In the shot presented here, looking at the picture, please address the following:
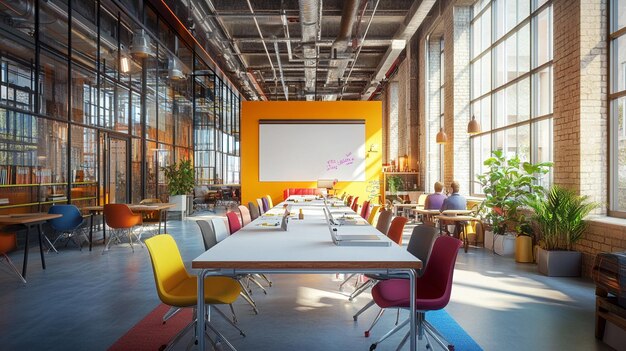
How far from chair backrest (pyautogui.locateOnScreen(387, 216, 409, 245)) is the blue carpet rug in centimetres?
76

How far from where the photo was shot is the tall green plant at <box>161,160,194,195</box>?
12203 millimetres

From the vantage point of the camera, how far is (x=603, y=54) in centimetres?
559

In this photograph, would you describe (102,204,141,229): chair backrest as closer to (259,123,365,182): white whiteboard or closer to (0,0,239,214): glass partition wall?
Answer: (0,0,239,214): glass partition wall

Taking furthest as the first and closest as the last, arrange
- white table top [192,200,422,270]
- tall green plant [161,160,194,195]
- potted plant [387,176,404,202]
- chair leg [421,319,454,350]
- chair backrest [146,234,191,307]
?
potted plant [387,176,404,202] < tall green plant [161,160,194,195] < chair leg [421,319,454,350] < chair backrest [146,234,191,307] < white table top [192,200,422,270]

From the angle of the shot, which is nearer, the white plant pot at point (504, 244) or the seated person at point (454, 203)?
the white plant pot at point (504, 244)

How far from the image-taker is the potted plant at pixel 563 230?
5500 millimetres

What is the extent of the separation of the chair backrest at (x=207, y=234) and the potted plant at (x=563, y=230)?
4.31 metres

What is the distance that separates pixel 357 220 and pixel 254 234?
1.45 metres

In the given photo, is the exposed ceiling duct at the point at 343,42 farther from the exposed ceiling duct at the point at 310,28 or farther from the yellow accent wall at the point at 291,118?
the yellow accent wall at the point at 291,118

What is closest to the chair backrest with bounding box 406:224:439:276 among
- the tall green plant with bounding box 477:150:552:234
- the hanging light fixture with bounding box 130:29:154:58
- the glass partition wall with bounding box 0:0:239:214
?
the tall green plant with bounding box 477:150:552:234

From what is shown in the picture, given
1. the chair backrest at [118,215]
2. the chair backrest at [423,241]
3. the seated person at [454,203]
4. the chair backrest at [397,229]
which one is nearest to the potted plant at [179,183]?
the chair backrest at [118,215]

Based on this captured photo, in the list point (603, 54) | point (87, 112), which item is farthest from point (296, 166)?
point (603, 54)

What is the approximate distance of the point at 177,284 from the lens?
10.5ft

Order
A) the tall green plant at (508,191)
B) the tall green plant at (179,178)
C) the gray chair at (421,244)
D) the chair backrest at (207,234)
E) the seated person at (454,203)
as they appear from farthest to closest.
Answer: the tall green plant at (179,178)
the seated person at (454,203)
the tall green plant at (508,191)
the chair backrest at (207,234)
the gray chair at (421,244)
